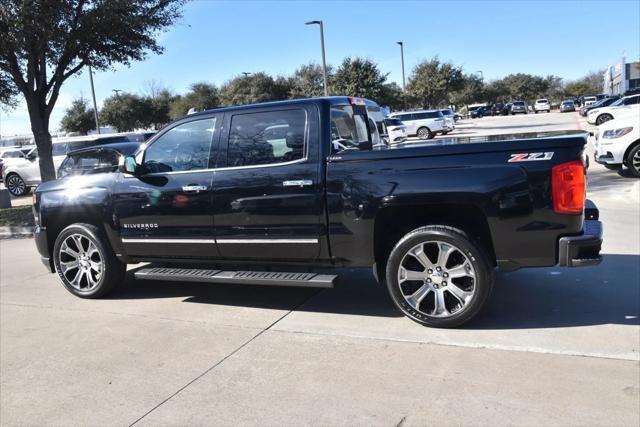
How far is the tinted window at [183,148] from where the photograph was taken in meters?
5.16

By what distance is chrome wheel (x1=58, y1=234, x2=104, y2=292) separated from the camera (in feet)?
19.1

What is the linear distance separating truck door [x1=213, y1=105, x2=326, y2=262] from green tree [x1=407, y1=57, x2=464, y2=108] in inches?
1974

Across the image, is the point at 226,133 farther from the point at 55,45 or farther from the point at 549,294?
the point at 55,45

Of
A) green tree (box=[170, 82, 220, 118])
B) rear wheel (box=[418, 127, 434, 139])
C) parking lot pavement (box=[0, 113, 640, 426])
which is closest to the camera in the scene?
parking lot pavement (box=[0, 113, 640, 426])

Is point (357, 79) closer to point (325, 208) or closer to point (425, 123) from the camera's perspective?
point (425, 123)

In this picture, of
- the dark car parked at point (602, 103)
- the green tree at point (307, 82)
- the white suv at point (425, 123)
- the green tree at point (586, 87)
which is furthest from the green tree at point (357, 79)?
the green tree at point (586, 87)

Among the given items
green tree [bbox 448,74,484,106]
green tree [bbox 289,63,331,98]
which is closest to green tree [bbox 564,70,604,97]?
green tree [bbox 448,74,484,106]

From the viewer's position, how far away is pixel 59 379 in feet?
13.0

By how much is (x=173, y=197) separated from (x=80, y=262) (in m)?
1.58

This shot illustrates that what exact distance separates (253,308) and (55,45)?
30.1 ft

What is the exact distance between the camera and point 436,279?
4.36 meters

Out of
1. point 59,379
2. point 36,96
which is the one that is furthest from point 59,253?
point 36,96

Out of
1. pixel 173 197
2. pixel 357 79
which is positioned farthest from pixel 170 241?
pixel 357 79

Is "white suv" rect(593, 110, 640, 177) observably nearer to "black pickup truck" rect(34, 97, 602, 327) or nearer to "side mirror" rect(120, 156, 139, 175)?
"black pickup truck" rect(34, 97, 602, 327)
